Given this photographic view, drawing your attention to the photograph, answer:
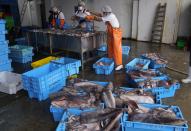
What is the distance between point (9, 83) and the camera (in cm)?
439

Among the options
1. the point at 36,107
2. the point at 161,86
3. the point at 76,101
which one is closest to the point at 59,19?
the point at 36,107

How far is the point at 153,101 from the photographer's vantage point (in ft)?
10.5

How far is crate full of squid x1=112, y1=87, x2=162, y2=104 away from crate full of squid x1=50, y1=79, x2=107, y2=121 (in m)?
0.28

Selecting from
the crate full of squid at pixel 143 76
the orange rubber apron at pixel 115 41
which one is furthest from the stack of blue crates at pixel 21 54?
the crate full of squid at pixel 143 76

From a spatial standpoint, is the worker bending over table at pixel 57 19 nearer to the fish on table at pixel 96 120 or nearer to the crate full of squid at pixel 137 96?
the crate full of squid at pixel 137 96

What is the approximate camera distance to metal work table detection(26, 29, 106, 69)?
5.52 meters

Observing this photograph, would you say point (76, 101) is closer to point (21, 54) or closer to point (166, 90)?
point (166, 90)

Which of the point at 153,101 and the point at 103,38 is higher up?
the point at 103,38

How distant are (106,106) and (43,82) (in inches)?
51.9

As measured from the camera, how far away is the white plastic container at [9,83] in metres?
4.16

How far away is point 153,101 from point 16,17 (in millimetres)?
8579

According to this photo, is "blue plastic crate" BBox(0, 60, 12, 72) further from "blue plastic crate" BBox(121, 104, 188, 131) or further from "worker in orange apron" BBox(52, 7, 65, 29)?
"blue plastic crate" BBox(121, 104, 188, 131)

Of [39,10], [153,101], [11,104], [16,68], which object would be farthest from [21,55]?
[39,10]

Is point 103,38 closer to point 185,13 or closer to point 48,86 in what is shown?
point 48,86
